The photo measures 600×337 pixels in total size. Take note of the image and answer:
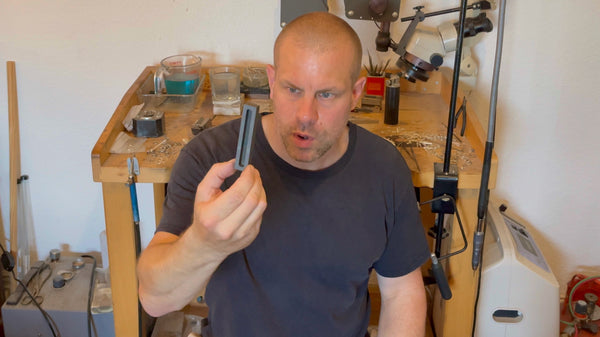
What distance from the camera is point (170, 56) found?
6.81ft

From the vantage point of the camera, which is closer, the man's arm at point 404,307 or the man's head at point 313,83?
the man's head at point 313,83

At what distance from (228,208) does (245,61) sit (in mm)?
1223

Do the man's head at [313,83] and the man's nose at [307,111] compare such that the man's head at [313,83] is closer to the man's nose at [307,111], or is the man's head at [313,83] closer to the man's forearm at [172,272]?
the man's nose at [307,111]

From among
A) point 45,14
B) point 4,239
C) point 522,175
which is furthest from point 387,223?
point 4,239

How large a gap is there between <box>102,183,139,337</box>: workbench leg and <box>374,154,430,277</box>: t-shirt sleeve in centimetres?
64

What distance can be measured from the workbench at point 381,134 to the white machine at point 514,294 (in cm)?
11

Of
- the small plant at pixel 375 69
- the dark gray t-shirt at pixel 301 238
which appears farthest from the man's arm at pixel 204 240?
the small plant at pixel 375 69

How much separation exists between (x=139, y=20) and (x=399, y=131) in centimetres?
91

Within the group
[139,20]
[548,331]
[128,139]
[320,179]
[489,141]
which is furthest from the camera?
[139,20]

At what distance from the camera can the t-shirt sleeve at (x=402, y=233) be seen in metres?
1.41

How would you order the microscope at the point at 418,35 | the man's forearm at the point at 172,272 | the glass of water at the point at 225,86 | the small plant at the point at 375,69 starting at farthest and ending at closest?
the small plant at the point at 375,69, the glass of water at the point at 225,86, the microscope at the point at 418,35, the man's forearm at the point at 172,272

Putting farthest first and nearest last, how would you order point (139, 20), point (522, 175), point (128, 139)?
point (522, 175)
point (139, 20)
point (128, 139)

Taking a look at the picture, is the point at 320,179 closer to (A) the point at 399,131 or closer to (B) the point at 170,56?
(A) the point at 399,131

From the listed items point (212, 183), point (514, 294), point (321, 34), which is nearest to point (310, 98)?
point (321, 34)
